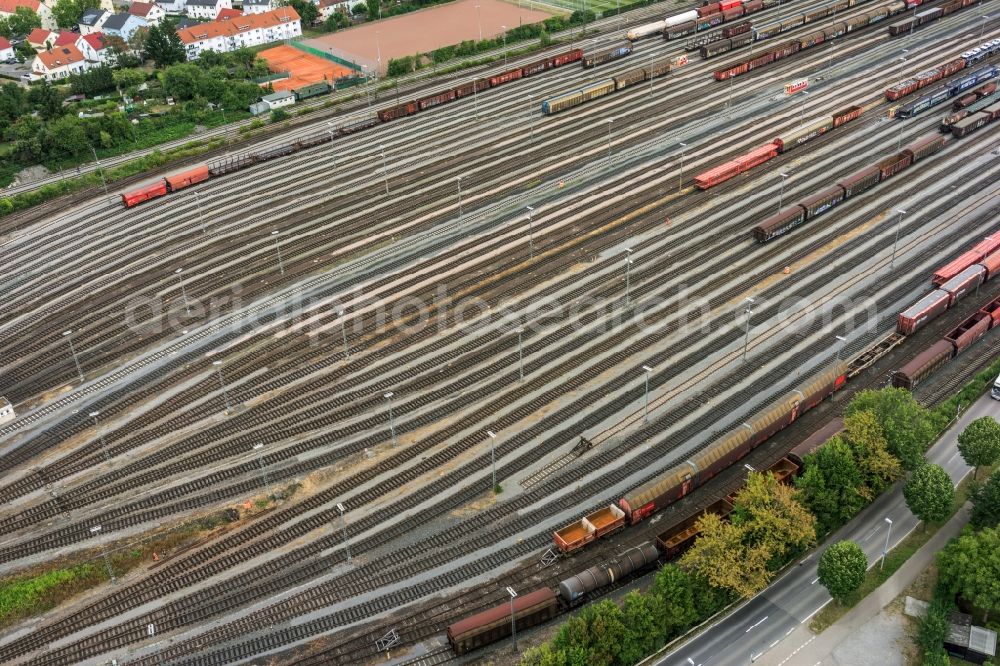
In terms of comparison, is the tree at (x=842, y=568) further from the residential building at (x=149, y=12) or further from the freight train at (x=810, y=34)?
the residential building at (x=149, y=12)

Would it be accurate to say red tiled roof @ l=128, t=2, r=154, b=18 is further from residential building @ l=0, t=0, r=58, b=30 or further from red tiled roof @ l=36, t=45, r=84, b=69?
residential building @ l=0, t=0, r=58, b=30

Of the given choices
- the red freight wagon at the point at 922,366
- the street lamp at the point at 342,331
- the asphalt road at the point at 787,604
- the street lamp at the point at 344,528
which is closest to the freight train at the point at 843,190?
the red freight wagon at the point at 922,366

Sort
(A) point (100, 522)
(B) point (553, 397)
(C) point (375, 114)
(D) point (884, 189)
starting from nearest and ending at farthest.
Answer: (A) point (100, 522), (B) point (553, 397), (D) point (884, 189), (C) point (375, 114)

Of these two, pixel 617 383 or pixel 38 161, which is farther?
pixel 38 161

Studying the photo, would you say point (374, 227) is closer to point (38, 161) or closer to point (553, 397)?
point (553, 397)

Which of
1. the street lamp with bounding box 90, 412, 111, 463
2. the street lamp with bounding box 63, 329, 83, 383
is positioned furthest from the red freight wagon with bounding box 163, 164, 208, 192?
the street lamp with bounding box 90, 412, 111, 463

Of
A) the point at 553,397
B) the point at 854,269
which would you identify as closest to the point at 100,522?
the point at 553,397

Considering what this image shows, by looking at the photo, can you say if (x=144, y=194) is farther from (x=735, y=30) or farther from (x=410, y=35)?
(x=735, y=30)
